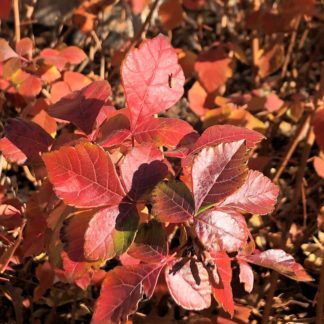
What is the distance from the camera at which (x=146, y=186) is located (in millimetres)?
677

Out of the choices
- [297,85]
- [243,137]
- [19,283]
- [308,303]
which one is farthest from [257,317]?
[297,85]

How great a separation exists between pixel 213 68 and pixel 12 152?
81 cm

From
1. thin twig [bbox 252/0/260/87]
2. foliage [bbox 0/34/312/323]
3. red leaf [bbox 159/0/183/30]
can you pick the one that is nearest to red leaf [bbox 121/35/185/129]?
foliage [bbox 0/34/312/323]

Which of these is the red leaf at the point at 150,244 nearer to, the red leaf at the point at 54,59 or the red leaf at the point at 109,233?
the red leaf at the point at 109,233

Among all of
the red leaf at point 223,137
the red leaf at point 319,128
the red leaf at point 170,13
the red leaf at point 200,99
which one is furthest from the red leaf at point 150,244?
the red leaf at point 170,13

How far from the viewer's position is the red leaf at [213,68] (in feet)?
4.86

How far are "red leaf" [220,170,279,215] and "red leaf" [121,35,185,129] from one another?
16cm

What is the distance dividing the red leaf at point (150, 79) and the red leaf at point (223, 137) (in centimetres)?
7

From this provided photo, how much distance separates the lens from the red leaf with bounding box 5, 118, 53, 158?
813 mm

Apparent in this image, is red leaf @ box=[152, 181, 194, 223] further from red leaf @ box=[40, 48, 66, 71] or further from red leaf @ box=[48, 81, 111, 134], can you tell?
red leaf @ box=[40, 48, 66, 71]

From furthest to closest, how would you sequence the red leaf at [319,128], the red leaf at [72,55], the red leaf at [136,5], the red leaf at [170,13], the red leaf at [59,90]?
the red leaf at [170,13] → the red leaf at [136,5] → the red leaf at [72,55] → the red leaf at [59,90] → the red leaf at [319,128]

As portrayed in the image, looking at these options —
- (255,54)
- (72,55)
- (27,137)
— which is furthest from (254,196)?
(255,54)

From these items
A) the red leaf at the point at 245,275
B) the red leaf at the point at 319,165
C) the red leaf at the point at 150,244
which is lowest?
the red leaf at the point at 245,275

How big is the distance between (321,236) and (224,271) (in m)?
0.51
